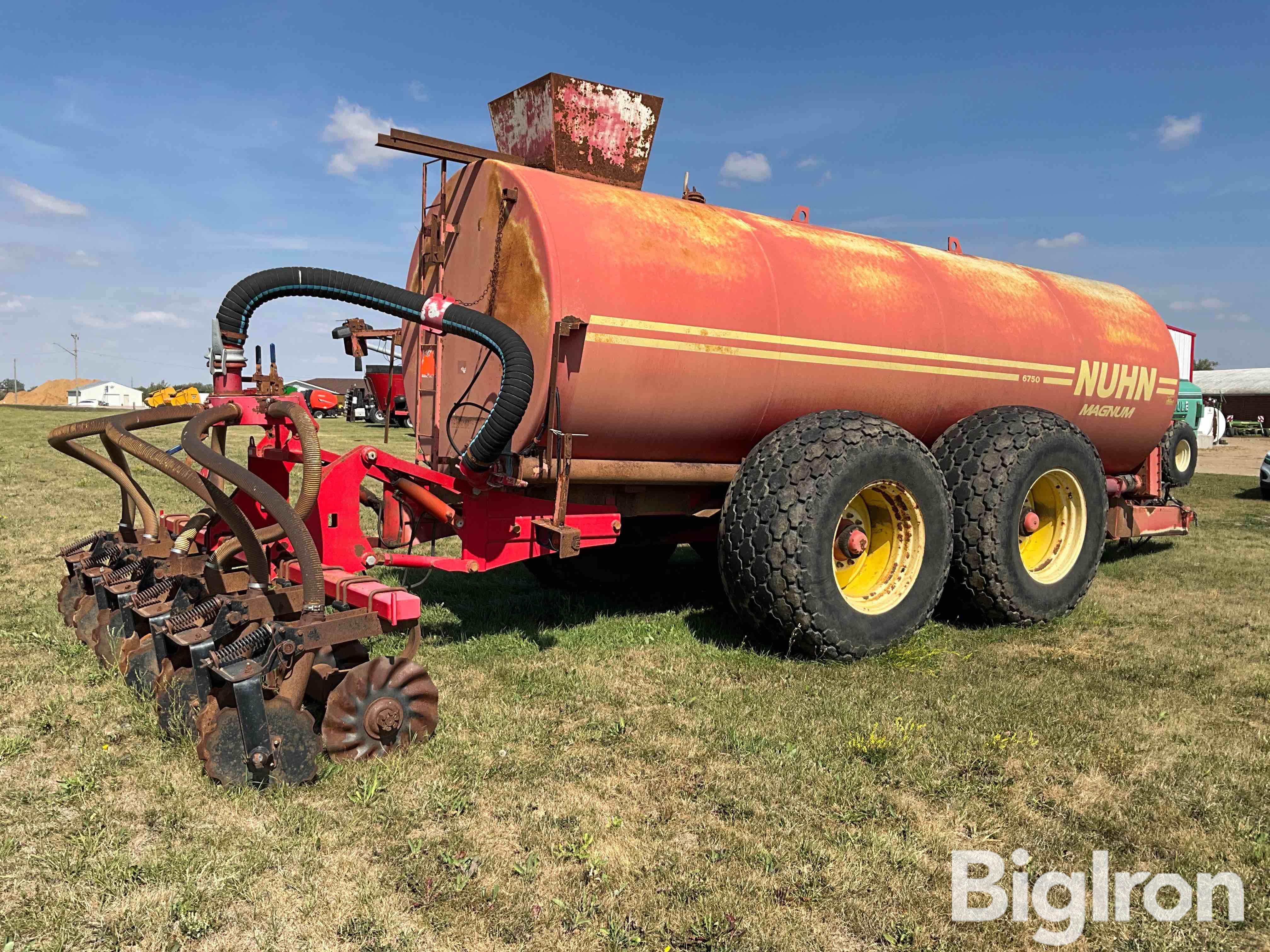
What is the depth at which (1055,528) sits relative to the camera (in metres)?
7.03

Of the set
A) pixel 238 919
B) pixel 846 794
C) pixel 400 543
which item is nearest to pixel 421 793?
pixel 238 919

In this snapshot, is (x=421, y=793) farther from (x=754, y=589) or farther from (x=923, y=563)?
(x=923, y=563)

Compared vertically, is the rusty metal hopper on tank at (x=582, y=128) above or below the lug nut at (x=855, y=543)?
above

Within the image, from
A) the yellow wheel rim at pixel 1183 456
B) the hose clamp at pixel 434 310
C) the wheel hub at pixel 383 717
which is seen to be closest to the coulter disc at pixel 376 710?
the wheel hub at pixel 383 717

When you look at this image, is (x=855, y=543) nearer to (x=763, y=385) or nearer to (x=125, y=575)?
(x=763, y=385)

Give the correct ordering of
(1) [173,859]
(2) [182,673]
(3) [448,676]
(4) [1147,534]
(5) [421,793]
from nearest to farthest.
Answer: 1. (1) [173,859]
2. (5) [421,793]
3. (2) [182,673]
4. (3) [448,676]
5. (4) [1147,534]

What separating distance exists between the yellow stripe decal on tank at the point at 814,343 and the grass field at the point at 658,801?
1.94 m

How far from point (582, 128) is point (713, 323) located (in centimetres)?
158

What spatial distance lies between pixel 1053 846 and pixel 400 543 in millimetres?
3857

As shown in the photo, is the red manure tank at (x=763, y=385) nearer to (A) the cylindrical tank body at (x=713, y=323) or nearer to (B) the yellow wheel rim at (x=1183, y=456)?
(A) the cylindrical tank body at (x=713, y=323)

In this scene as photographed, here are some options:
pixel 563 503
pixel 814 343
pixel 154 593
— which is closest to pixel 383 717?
pixel 563 503

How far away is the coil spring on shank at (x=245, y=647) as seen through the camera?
3.76 metres

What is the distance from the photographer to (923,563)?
5.75 metres

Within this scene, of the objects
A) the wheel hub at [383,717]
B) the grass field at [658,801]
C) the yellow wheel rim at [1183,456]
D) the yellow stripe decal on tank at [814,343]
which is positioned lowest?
the grass field at [658,801]
